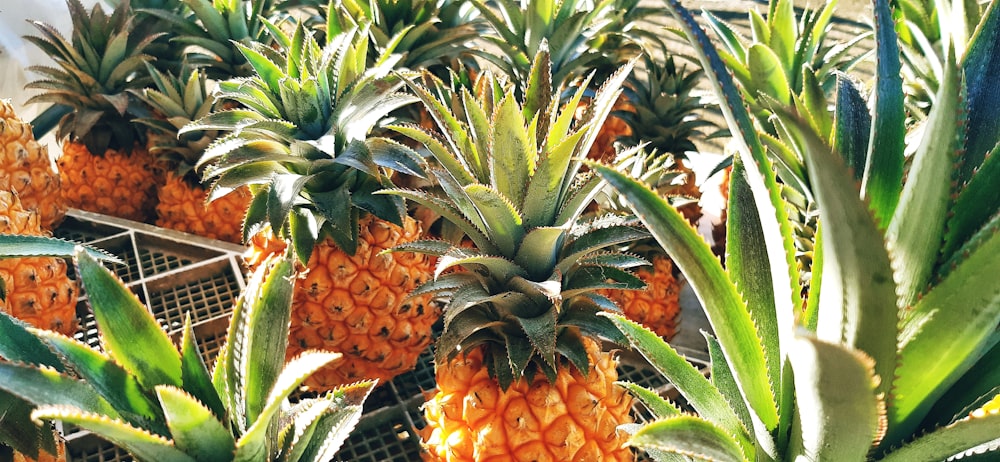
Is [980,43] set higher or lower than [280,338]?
higher

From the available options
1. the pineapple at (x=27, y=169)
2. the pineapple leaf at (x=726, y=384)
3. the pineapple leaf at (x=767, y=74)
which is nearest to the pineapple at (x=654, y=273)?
the pineapple leaf at (x=767, y=74)

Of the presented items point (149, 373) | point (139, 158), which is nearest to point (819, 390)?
point (149, 373)

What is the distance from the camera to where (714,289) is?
26.3 inches

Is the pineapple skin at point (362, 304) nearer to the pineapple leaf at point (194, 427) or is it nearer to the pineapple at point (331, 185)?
the pineapple at point (331, 185)

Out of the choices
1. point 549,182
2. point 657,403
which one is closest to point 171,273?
point 549,182

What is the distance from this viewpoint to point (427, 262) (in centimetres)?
154

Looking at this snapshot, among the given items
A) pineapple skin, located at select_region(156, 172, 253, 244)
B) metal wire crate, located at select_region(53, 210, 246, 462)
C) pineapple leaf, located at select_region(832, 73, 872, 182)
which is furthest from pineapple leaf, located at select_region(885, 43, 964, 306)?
pineapple skin, located at select_region(156, 172, 253, 244)

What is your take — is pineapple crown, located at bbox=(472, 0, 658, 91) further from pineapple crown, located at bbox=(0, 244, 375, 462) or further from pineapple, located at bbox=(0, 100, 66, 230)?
pineapple, located at bbox=(0, 100, 66, 230)

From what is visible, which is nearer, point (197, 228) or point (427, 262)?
point (427, 262)

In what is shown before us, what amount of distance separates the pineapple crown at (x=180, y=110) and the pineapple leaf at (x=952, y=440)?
173 cm

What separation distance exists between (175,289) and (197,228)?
37 centimetres

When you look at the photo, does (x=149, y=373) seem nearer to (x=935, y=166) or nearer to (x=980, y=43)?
(x=935, y=166)

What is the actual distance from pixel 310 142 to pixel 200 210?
3.48 ft

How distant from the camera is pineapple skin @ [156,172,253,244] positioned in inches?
82.0
